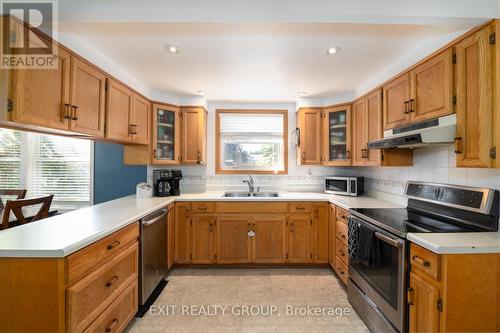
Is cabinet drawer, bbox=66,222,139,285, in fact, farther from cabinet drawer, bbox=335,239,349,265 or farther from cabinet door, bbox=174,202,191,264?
cabinet drawer, bbox=335,239,349,265

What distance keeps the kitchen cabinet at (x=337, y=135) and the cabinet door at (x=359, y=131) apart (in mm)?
69

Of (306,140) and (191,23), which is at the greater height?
(191,23)

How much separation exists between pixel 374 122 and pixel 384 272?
155 centimetres

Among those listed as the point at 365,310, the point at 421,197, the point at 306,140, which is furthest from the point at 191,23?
the point at 365,310

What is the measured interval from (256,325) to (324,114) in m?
2.68

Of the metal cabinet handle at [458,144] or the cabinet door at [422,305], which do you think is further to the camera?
the metal cabinet handle at [458,144]

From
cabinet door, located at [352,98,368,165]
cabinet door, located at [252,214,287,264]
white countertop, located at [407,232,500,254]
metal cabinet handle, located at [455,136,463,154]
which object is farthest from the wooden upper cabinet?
white countertop, located at [407,232,500,254]

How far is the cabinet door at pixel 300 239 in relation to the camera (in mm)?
2756

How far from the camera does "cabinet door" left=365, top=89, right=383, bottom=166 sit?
2281mm

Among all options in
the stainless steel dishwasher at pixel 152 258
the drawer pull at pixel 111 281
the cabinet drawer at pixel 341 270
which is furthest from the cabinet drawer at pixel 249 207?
the drawer pull at pixel 111 281

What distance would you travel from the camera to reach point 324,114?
3.12 metres

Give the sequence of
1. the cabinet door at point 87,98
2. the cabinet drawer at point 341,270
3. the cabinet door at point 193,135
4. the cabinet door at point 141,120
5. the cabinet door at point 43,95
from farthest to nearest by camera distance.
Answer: the cabinet door at point 193,135
the cabinet door at point 141,120
the cabinet drawer at point 341,270
the cabinet door at point 87,98
the cabinet door at point 43,95

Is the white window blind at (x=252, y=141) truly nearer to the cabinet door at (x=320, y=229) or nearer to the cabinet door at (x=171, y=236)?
the cabinet door at (x=320, y=229)

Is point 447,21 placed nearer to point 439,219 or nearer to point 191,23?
point 439,219
